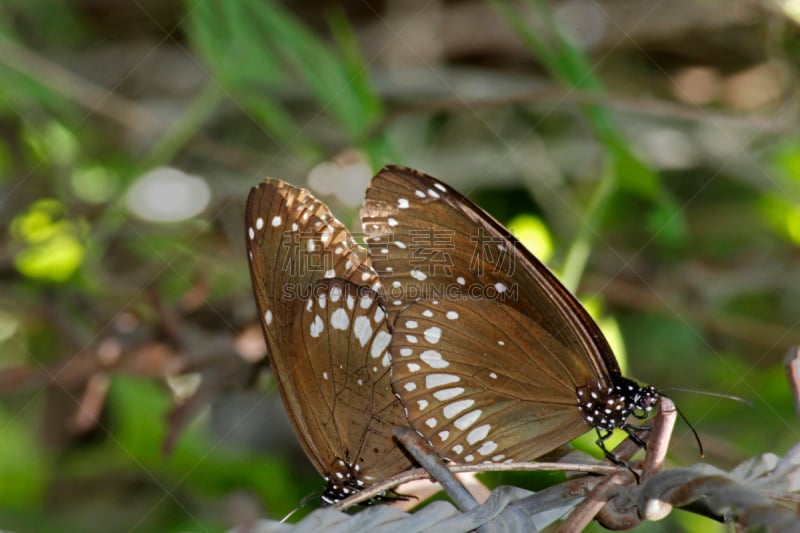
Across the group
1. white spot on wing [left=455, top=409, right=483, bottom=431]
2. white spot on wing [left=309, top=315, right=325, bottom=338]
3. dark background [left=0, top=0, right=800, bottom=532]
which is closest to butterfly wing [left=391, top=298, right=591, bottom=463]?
white spot on wing [left=455, top=409, right=483, bottom=431]

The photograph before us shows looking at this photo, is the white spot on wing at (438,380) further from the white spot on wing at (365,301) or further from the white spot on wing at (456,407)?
the white spot on wing at (365,301)

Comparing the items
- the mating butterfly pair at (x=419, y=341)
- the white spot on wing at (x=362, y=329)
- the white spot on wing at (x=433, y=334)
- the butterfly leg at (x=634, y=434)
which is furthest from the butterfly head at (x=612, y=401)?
the white spot on wing at (x=362, y=329)

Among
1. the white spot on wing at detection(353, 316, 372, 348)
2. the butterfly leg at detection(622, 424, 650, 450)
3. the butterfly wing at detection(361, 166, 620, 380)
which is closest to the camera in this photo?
the butterfly leg at detection(622, 424, 650, 450)

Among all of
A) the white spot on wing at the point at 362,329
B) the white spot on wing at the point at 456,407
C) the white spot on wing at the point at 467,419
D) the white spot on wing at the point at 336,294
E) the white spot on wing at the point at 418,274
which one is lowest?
the white spot on wing at the point at 467,419

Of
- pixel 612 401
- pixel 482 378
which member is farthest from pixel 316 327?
pixel 612 401

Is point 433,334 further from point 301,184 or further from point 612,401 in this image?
point 301,184

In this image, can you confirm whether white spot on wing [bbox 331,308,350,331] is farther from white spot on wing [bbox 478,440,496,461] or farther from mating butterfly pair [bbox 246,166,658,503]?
white spot on wing [bbox 478,440,496,461]

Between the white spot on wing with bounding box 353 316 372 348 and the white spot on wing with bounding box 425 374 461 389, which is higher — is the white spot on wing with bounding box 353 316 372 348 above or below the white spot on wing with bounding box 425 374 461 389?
above
